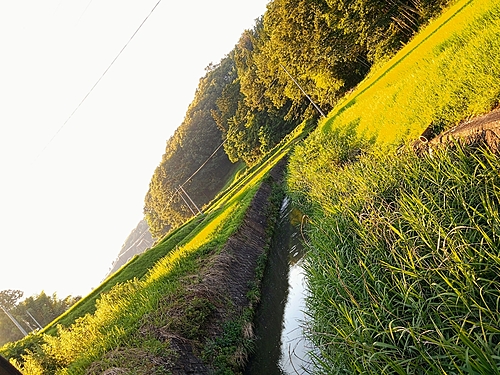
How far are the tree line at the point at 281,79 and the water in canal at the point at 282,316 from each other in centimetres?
1825

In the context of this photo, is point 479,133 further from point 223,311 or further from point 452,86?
point 223,311

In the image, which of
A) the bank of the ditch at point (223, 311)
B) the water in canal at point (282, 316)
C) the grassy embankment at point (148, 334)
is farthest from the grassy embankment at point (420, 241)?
the grassy embankment at point (148, 334)

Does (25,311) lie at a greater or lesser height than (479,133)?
greater

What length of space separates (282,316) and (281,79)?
37.6 meters

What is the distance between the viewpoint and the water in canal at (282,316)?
715 centimetres

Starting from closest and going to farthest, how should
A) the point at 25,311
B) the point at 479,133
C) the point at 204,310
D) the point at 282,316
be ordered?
the point at 479,133 → the point at 204,310 → the point at 282,316 → the point at 25,311

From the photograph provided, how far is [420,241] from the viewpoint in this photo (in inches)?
184

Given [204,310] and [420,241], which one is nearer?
[420,241]

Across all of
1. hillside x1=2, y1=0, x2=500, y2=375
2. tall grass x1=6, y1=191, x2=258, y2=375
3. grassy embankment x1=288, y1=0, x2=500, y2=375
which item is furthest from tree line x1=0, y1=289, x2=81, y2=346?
grassy embankment x1=288, y1=0, x2=500, y2=375

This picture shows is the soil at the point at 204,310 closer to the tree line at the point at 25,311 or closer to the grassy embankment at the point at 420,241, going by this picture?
the grassy embankment at the point at 420,241

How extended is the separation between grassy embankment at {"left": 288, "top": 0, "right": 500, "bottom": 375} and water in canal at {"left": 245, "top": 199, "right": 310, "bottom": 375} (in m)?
0.90

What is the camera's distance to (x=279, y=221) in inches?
713

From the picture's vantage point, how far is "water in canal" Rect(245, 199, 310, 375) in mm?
7148

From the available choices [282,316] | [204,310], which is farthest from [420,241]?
[204,310]
